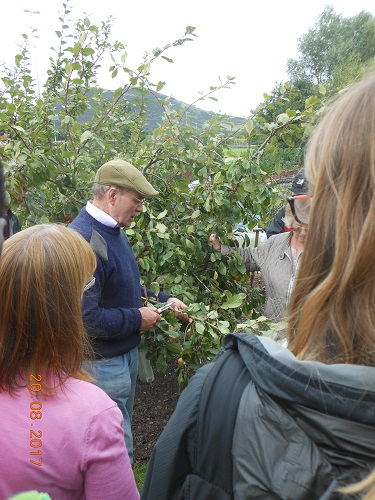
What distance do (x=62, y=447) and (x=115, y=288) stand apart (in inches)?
60.2

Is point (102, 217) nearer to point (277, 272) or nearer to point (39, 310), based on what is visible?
point (277, 272)

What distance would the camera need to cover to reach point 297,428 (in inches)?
28.7

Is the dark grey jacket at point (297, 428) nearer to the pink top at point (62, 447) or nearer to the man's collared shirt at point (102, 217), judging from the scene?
the pink top at point (62, 447)

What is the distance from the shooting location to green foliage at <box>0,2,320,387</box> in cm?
307

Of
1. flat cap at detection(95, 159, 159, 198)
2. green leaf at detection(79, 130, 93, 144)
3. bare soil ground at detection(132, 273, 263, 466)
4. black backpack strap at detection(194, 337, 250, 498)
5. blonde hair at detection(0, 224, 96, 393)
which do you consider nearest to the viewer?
black backpack strap at detection(194, 337, 250, 498)

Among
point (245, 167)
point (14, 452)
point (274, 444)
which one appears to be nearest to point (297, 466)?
point (274, 444)

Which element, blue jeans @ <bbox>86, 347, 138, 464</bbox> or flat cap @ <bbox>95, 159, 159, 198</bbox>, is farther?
flat cap @ <bbox>95, 159, 159, 198</bbox>

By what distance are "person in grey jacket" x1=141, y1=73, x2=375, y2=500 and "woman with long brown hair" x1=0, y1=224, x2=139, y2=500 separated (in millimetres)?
381

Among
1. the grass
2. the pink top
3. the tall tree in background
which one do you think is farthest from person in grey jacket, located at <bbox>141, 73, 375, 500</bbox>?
the tall tree in background

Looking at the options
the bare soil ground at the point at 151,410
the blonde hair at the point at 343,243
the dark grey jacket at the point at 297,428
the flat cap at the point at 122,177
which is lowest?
the bare soil ground at the point at 151,410

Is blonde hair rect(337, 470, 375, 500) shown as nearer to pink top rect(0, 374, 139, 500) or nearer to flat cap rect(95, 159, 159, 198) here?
pink top rect(0, 374, 139, 500)

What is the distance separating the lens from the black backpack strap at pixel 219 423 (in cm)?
78

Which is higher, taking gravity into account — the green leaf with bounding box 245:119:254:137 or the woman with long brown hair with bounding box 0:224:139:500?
the green leaf with bounding box 245:119:254:137

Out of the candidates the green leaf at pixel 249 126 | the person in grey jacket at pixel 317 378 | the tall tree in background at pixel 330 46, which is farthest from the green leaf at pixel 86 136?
the tall tree in background at pixel 330 46
